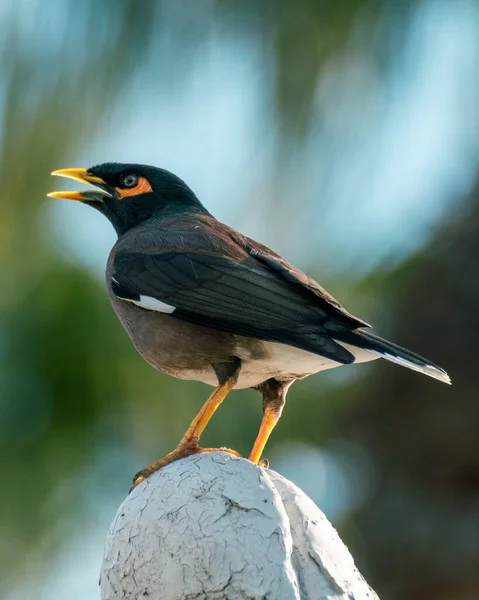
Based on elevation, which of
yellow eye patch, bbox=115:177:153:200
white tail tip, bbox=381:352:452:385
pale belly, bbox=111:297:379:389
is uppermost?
yellow eye patch, bbox=115:177:153:200

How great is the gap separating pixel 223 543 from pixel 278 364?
49.2 inches

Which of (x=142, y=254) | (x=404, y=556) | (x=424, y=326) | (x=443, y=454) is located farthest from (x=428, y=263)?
(x=142, y=254)

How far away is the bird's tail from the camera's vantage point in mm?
4359

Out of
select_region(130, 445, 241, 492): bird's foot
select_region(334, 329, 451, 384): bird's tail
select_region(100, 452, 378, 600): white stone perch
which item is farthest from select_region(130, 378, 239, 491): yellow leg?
select_region(334, 329, 451, 384): bird's tail

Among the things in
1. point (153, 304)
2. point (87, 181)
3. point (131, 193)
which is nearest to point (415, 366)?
point (153, 304)

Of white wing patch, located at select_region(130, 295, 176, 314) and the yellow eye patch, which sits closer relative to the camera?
white wing patch, located at select_region(130, 295, 176, 314)

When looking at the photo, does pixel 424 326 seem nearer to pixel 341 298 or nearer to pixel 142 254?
pixel 341 298

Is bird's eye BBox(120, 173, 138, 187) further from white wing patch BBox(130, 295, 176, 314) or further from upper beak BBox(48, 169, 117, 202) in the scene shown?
white wing patch BBox(130, 295, 176, 314)

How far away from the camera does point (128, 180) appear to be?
5.68 metres

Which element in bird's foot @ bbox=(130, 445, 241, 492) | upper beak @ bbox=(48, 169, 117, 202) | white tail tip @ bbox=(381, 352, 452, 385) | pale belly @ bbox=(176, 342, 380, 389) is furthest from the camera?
upper beak @ bbox=(48, 169, 117, 202)

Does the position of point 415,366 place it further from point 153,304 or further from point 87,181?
point 87,181

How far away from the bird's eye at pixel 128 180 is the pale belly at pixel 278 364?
1.21 metres

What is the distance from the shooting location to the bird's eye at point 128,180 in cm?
566

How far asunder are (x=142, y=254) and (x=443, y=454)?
15.5 ft
